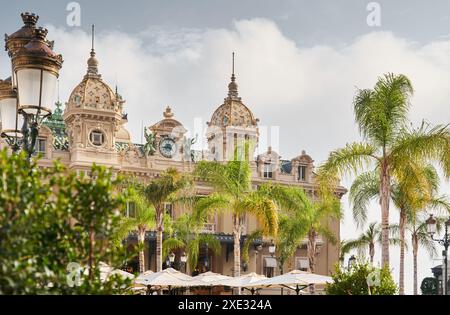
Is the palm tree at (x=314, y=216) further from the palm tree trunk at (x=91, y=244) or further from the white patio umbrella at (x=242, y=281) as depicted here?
the palm tree trunk at (x=91, y=244)

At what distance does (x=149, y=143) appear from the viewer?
53.2 meters

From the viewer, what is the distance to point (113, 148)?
167ft

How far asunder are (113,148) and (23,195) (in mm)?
45544

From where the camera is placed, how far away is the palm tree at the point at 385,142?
926 inches

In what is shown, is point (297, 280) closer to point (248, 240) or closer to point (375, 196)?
point (375, 196)

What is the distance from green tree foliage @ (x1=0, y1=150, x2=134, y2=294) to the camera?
564 centimetres

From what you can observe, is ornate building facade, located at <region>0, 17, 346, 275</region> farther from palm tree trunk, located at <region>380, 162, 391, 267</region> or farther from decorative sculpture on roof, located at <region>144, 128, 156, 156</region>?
palm tree trunk, located at <region>380, 162, 391, 267</region>

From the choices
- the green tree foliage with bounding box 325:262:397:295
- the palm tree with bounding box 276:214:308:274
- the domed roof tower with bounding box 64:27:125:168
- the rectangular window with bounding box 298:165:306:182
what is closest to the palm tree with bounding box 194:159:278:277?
the palm tree with bounding box 276:214:308:274

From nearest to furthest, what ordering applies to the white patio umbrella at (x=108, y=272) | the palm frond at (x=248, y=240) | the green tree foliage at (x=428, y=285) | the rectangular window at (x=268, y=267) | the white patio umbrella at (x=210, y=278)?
the white patio umbrella at (x=108, y=272) < the white patio umbrella at (x=210, y=278) < the palm frond at (x=248, y=240) < the green tree foliage at (x=428, y=285) < the rectangular window at (x=268, y=267)

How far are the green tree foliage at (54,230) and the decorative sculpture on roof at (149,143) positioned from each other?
46.2 metres

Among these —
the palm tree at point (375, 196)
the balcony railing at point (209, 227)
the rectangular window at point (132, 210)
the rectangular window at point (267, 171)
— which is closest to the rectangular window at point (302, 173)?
the rectangular window at point (267, 171)

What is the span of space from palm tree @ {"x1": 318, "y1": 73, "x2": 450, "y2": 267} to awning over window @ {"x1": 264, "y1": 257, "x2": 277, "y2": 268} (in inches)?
1189
